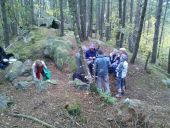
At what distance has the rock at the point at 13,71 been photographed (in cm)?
1184

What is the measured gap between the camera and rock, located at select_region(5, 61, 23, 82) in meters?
11.8

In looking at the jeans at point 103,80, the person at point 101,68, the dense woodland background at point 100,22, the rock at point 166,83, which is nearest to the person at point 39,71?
the dense woodland background at point 100,22

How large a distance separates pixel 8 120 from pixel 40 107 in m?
1.04

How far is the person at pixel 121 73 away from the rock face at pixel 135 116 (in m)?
4.39

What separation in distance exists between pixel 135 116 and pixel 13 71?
241 inches

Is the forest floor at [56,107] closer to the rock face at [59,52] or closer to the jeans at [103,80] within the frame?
the jeans at [103,80]

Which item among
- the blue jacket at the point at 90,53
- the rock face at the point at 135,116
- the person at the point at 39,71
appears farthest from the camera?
the blue jacket at the point at 90,53

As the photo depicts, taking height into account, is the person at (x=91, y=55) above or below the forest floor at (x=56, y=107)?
above

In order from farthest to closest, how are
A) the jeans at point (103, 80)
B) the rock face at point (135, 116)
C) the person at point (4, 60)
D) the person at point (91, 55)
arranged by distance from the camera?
the person at point (4, 60)
the person at point (91, 55)
the jeans at point (103, 80)
the rock face at point (135, 116)

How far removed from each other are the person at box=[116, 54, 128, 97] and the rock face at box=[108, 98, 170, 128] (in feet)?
14.4

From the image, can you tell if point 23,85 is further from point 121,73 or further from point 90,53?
point 121,73

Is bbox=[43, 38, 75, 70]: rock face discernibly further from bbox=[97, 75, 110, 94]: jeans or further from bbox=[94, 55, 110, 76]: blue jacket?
bbox=[94, 55, 110, 76]: blue jacket

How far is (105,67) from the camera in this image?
1183 cm

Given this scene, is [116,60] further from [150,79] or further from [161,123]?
[161,123]
